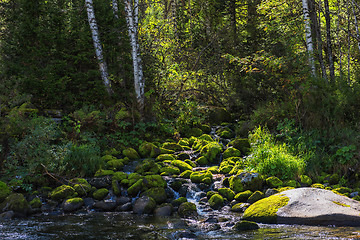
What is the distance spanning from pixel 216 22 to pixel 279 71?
8.26m

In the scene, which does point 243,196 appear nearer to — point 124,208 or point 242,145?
point 124,208

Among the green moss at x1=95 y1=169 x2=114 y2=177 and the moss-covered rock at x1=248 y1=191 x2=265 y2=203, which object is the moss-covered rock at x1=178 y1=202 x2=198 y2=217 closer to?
the moss-covered rock at x1=248 y1=191 x2=265 y2=203

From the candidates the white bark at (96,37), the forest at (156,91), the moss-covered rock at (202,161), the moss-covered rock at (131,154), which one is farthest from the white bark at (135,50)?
the moss-covered rock at (202,161)

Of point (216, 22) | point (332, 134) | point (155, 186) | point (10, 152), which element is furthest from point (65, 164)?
point (216, 22)

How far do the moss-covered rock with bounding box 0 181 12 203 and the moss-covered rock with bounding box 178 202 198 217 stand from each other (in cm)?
407

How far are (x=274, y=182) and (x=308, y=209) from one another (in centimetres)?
171

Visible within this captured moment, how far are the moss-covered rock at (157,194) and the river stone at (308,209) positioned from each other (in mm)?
2074

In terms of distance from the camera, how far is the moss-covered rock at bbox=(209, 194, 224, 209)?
288 inches

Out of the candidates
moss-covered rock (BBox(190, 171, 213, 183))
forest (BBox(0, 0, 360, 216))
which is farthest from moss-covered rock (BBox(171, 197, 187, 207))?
forest (BBox(0, 0, 360, 216))

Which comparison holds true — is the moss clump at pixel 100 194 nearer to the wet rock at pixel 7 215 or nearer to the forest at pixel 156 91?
the forest at pixel 156 91

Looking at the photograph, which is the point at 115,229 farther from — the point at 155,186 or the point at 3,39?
the point at 3,39

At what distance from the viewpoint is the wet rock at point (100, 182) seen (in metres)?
8.23

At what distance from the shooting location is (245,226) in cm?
581

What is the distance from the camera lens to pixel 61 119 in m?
11.2
